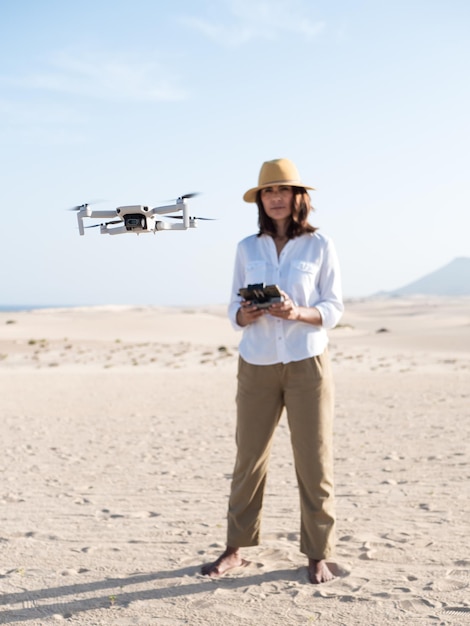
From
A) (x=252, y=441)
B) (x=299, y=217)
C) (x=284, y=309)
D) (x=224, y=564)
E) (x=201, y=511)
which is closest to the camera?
(x=284, y=309)

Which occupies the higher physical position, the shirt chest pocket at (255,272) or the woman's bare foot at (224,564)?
the shirt chest pocket at (255,272)

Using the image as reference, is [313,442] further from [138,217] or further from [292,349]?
[138,217]

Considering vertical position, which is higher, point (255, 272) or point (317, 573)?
point (255, 272)

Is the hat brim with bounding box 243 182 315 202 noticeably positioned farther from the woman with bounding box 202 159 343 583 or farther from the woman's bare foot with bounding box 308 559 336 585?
the woman's bare foot with bounding box 308 559 336 585

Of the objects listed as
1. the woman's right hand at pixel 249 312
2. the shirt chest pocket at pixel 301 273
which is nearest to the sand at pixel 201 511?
the woman's right hand at pixel 249 312

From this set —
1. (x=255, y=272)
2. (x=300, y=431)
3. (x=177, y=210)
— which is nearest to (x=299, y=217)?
(x=255, y=272)

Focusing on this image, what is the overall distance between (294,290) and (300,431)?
2.61 feet

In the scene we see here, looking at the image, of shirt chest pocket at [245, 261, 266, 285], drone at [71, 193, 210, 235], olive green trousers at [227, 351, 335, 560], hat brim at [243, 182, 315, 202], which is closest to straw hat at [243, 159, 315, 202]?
hat brim at [243, 182, 315, 202]

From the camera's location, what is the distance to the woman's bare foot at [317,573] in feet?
13.8

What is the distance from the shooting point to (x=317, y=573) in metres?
4.22

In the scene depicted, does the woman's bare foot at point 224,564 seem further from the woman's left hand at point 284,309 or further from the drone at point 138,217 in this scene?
the drone at point 138,217

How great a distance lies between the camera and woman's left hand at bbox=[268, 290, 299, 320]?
371 cm

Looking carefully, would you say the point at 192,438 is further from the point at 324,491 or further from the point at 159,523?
the point at 324,491

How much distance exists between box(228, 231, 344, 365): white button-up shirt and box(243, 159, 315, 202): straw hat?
12.0 inches
